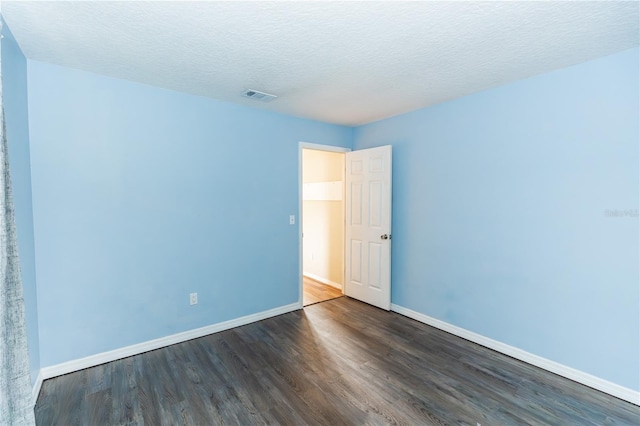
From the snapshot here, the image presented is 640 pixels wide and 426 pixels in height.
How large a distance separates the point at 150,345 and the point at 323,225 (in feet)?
9.98

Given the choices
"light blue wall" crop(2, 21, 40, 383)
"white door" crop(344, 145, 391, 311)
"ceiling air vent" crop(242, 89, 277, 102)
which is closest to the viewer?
"light blue wall" crop(2, 21, 40, 383)

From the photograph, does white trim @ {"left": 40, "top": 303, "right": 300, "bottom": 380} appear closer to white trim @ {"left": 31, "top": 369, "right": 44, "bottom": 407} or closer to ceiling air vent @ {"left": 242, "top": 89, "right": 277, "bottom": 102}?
white trim @ {"left": 31, "top": 369, "right": 44, "bottom": 407}

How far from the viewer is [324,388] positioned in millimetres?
2268

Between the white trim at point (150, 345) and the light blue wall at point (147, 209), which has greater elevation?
the light blue wall at point (147, 209)

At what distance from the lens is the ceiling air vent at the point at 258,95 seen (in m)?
2.89

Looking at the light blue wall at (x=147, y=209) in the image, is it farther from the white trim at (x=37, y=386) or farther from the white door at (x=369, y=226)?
the white door at (x=369, y=226)

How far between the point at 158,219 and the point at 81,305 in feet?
3.01

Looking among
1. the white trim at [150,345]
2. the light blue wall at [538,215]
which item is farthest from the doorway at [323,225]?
the light blue wall at [538,215]

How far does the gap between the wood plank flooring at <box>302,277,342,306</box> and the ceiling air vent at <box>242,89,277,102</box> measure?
2600 mm

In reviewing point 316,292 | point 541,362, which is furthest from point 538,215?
point 316,292

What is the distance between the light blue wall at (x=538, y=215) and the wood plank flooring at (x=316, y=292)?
4.15 feet

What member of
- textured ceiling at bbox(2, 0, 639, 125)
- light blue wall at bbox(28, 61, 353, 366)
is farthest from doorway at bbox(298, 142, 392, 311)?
textured ceiling at bbox(2, 0, 639, 125)

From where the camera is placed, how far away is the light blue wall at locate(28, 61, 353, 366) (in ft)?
7.85

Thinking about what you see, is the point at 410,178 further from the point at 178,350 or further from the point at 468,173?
the point at 178,350
